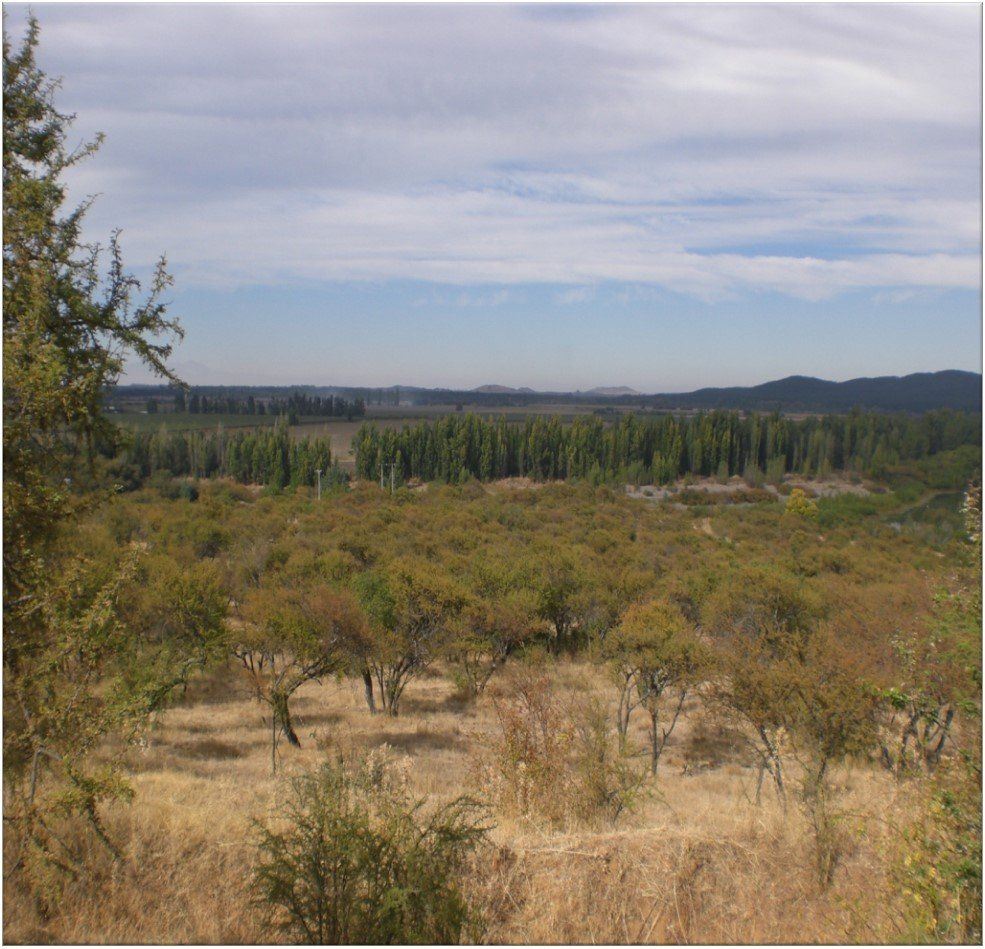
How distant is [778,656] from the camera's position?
1562cm

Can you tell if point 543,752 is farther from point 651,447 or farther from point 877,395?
point 877,395

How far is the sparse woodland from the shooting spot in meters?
5.23

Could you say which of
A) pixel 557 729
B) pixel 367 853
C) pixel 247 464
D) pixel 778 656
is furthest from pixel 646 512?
pixel 367 853

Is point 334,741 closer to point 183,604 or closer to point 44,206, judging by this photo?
point 183,604

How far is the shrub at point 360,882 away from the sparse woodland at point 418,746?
0.03m

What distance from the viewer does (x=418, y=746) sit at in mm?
15672

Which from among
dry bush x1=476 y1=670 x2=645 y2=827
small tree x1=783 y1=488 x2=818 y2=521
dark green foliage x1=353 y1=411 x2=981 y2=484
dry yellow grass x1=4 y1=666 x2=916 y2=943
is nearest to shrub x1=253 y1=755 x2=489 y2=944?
dry yellow grass x1=4 y1=666 x2=916 y2=943

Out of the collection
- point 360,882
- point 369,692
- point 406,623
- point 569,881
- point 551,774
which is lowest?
point 369,692

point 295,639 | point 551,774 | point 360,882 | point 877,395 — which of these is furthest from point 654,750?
point 877,395

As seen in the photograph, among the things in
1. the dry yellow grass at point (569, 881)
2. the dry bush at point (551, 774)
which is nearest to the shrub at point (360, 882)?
the dry yellow grass at point (569, 881)

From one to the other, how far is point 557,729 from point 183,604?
12.7 metres

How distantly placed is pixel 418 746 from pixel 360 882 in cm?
1063

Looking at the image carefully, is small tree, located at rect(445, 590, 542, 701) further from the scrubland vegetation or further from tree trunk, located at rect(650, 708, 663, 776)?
tree trunk, located at rect(650, 708, 663, 776)

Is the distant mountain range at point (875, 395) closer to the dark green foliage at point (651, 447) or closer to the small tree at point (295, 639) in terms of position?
the dark green foliage at point (651, 447)
